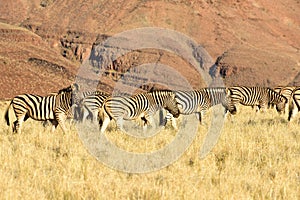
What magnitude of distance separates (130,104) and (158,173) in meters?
5.59

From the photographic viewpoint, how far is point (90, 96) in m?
14.9

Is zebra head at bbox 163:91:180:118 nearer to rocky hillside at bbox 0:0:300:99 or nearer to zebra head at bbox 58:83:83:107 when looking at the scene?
zebra head at bbox 58:83:83:107

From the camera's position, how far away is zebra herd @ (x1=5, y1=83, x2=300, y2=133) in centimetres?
1195

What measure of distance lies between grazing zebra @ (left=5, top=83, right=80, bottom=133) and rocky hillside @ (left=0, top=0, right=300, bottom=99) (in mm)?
82892

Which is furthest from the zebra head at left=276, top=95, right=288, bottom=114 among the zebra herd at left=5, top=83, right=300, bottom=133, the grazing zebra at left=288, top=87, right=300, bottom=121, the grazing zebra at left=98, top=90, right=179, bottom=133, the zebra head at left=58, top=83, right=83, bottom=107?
the zebra head at left=58, top=83, right=83, bottom=107

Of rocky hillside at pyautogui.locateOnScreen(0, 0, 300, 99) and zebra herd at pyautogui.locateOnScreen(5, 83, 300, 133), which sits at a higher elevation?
rocky hillside at pyautogui.locateOnScreen(0, 0, 300, 99)

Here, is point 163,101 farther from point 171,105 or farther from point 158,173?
point 158,173

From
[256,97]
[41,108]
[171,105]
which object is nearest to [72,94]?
[41,108]

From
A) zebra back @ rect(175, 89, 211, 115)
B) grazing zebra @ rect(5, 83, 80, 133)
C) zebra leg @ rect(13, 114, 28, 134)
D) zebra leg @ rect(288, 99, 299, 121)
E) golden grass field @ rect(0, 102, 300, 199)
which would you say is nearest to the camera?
golden grass field @ rect(0, 102, 300, 199)

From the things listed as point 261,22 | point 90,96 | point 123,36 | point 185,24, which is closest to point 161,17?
point 185,24

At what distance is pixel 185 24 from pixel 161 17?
8.02 metres

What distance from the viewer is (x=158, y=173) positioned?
7.09 m

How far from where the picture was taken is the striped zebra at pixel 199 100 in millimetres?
15258

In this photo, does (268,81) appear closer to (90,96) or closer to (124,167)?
(90,96)
